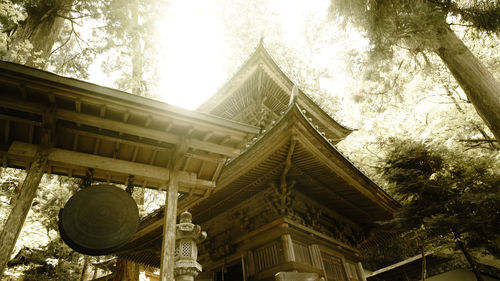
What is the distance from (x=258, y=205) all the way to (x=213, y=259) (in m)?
2.00

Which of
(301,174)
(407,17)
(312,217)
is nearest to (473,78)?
(407,17)

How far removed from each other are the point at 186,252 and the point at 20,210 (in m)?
2.10

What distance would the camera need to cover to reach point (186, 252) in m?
3.95

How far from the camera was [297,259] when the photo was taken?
19.3ft

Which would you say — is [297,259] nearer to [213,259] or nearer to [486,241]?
[213,259]

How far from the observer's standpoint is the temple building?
3611 millimetres

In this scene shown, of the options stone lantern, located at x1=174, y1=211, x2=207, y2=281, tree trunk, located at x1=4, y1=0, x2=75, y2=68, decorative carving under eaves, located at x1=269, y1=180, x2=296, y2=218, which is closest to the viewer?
stone lantern, located at x1=174, y1=211, x2=207, y2=281

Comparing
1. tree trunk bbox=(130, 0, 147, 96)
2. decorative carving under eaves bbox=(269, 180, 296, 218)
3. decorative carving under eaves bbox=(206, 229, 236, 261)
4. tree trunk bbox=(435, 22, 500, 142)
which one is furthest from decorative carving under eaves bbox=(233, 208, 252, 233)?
Answer: tree trunk bbox=(130, 0, 147, 96)

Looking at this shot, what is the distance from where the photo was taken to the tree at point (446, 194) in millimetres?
6723

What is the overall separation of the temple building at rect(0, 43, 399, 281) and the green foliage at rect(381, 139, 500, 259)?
2.57 feet

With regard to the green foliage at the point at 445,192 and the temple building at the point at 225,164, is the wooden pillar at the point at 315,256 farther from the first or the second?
the green foliage at the point at 445,192

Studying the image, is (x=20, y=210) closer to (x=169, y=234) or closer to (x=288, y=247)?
(x=169, y=234)

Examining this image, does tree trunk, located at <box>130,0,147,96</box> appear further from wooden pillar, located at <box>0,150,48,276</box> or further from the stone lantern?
the stone lantern

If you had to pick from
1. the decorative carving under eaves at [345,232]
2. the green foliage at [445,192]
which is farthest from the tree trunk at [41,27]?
the green foliage at [445,192]
